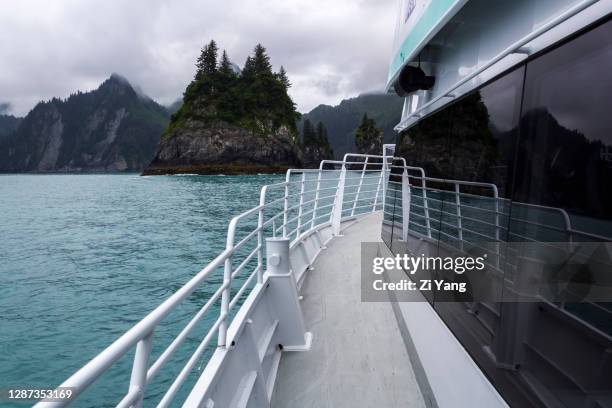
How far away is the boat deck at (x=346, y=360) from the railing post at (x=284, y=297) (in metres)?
0.11

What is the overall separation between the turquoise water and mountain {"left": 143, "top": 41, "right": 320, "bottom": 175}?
5656 centimetres

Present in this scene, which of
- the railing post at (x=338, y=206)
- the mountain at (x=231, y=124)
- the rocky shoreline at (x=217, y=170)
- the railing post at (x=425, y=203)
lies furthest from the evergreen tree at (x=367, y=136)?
the railing post at (x=425, y=203)

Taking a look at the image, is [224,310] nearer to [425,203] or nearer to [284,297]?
[284,297]

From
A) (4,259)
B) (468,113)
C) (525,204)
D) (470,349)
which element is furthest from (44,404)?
(4,259)

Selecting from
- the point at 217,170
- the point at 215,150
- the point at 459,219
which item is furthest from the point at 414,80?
the point at 215,150

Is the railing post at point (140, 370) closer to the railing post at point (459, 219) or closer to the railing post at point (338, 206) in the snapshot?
the railing post at point (459, 219)

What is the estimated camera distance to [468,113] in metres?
2.10

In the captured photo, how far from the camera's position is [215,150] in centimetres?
7900

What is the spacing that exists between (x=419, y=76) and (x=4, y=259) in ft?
51.6

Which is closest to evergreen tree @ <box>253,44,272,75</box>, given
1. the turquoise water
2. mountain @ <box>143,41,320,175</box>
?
mountain @ <box>143,41,320,175</box>

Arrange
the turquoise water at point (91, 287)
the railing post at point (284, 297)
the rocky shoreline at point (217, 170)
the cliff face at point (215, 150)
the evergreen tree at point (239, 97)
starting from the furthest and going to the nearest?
the evergreen tree at point (239, 97) → the cliff face at point (215, 150) → the rocky shoreline at point (217, 170) → the turquoise water at point (91, 287) → the railing post at point (284, 297)

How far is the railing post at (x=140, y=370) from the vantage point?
1.06 meters

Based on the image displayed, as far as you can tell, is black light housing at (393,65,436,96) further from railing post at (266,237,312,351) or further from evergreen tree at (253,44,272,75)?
evergreen tree at (253,44,272,75)

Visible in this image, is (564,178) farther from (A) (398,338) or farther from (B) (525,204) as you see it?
(A) (398,338)
